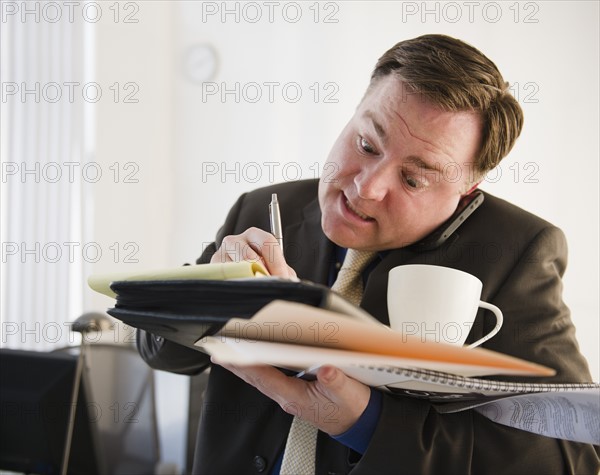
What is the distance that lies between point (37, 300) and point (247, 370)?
1.91 m

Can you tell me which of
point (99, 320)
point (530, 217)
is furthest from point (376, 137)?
point (99, 320)

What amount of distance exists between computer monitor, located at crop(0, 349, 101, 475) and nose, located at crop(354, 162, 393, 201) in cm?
81

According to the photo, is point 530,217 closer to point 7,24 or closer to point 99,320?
point 99,320

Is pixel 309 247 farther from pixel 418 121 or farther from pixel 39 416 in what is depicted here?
pixel 39 416

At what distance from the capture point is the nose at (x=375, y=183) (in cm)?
113

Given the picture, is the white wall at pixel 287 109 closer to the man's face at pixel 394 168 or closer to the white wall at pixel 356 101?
the white wall at pixel 356 101

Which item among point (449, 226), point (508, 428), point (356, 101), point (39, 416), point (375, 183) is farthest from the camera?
point (356, 101)

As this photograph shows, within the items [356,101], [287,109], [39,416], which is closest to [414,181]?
[39,416]

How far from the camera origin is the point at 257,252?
3.28 ft

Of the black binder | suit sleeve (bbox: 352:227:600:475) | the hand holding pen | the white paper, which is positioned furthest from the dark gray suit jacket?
the black binder

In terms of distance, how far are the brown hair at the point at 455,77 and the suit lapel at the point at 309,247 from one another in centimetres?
33

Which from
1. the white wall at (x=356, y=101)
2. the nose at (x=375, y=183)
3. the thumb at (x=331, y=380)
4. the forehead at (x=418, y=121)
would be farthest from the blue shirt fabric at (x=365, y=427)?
the white wall at (x=356, y=101)

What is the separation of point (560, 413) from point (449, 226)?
0.50 meters

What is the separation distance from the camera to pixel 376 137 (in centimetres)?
115
